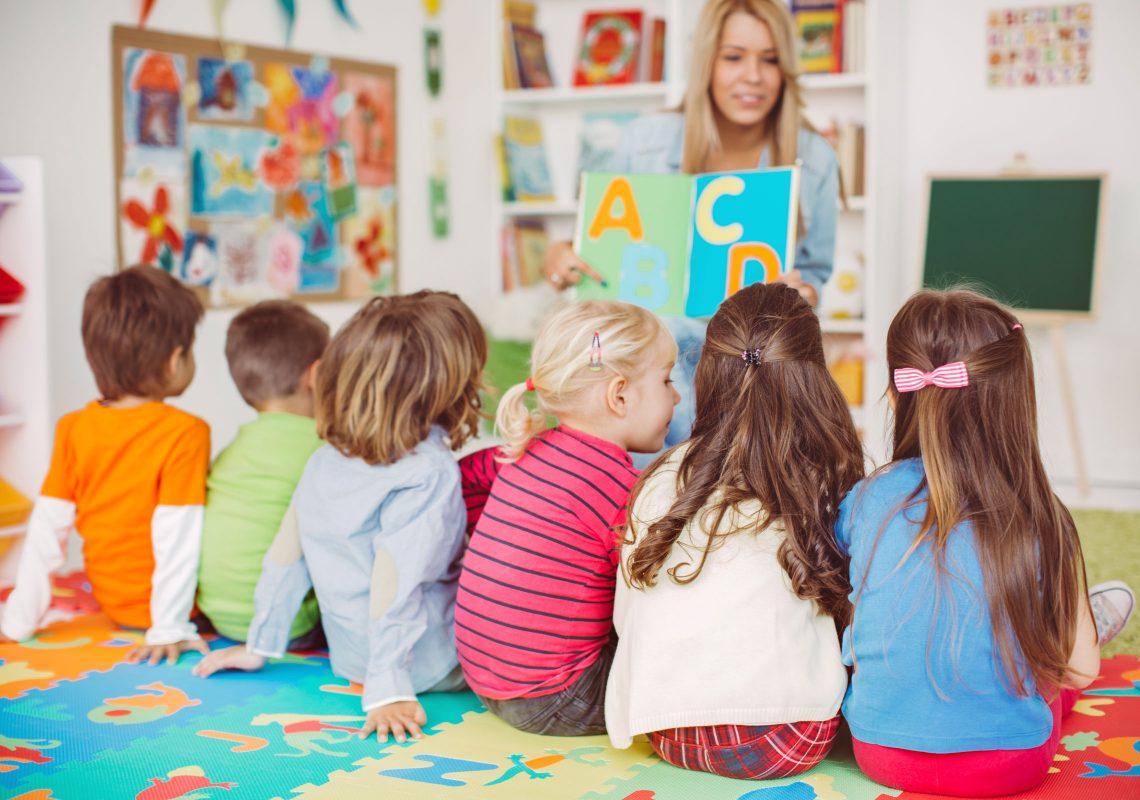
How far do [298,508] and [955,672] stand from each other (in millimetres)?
1129

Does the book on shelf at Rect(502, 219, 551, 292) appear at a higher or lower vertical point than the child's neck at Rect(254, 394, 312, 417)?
higher

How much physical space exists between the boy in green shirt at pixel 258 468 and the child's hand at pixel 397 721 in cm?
41

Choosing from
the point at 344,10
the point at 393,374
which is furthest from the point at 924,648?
the point at 344,10

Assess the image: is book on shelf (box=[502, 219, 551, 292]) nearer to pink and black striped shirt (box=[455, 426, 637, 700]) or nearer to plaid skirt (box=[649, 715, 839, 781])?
pink and black striped shirt (box=[455, 426, 637, 700])

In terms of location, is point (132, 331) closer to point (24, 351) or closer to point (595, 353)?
point (24, 351)

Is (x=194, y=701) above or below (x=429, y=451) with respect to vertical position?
below

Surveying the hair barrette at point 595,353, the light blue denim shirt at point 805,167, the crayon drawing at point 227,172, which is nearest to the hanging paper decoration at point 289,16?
the crayon drawing at point 227,172

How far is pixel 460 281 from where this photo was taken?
15.2 feet

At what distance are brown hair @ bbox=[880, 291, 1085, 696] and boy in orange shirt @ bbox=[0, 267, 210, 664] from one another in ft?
4.51

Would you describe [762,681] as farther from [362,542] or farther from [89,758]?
[89,758]

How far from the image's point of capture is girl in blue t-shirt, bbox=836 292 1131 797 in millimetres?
1444

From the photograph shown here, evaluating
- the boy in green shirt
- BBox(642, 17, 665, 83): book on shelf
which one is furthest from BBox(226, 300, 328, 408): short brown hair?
BBox(642, 17, 665, 83): book on shelf

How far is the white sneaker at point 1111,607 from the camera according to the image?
1.97 metres

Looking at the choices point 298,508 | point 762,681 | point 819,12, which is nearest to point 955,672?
point 762,681
